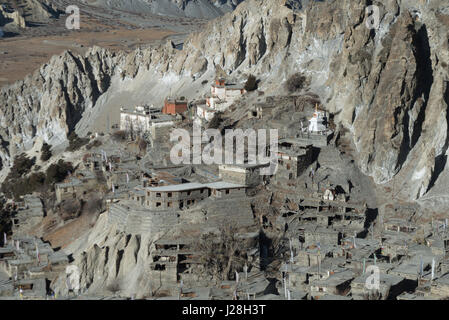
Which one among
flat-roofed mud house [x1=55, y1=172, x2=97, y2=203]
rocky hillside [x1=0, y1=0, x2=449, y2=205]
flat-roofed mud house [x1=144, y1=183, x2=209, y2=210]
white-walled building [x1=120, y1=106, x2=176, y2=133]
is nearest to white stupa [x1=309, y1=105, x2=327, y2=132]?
rocky hillside [x1=0, y1=0, x2=449, y2=205]

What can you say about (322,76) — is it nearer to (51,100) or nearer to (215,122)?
(215,122)

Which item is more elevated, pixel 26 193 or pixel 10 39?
pixel 10 39

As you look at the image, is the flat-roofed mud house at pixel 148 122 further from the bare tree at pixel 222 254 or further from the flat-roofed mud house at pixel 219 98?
the bare tree at pixel 222 254

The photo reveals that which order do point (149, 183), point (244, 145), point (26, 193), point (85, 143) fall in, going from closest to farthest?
point (149, 183) < point (244, 145) < point (26, 193) < point (85, 143)

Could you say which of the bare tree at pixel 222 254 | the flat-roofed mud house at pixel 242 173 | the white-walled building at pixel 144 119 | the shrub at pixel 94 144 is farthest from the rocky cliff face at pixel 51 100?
the bare tree at pixel 222 254

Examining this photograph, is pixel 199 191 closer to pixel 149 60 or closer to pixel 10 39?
pixel 149 60

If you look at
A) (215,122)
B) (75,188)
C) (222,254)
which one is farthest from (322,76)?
(222,254)
